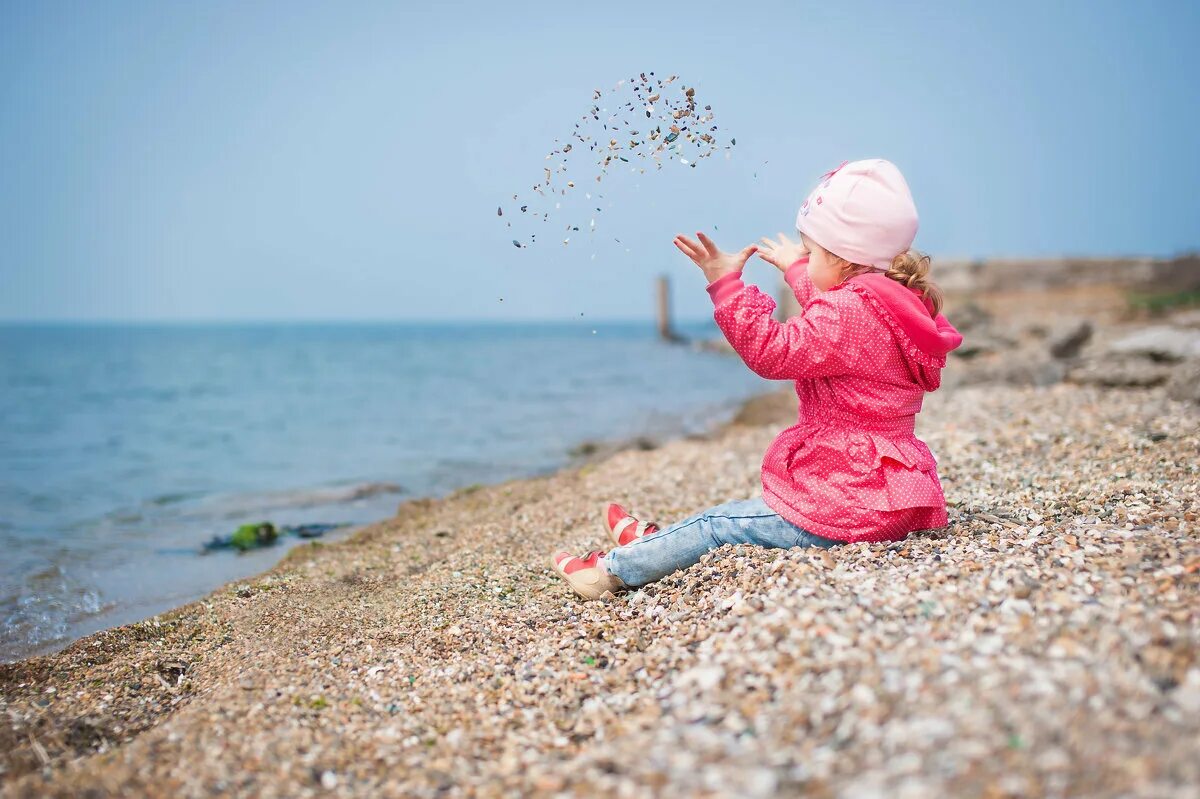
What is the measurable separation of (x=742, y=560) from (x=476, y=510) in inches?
153

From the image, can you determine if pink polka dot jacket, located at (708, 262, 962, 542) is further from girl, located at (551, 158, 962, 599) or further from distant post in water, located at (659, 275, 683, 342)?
distant post in water, located at (659, 275, 683, 342)

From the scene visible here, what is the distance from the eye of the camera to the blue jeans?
3676 millimetres

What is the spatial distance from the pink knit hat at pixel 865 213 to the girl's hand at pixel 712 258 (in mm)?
352

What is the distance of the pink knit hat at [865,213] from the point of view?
11.1ft

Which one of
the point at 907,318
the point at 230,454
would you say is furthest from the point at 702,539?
the point at 230,454

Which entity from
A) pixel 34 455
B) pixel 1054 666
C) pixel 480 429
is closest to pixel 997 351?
pixel 480 429

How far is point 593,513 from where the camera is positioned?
6262 millimetres

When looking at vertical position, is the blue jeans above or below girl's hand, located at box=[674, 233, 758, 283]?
below

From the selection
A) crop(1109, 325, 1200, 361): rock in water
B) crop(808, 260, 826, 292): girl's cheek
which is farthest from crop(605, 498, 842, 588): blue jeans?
crop(1109, 325, 1200, 361): rock in water

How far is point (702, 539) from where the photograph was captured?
151 inches

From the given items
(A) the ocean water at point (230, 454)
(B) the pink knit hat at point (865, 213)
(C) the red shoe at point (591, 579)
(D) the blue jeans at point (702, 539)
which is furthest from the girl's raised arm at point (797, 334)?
(A) the ocean water at point (230, 454)

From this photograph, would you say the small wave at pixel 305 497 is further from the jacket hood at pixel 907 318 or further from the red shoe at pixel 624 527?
the jacket hood at pixel 907 318

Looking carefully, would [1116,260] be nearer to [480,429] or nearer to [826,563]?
[480,429]

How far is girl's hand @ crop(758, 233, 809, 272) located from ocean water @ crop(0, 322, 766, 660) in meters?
4.52
